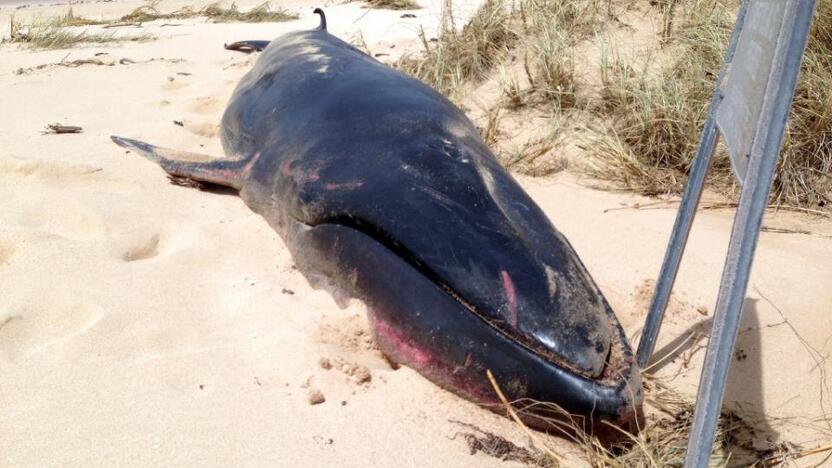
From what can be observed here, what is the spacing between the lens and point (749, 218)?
58.9 inches

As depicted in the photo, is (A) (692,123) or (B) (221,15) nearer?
(A) (692,123)

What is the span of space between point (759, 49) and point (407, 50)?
183 inches

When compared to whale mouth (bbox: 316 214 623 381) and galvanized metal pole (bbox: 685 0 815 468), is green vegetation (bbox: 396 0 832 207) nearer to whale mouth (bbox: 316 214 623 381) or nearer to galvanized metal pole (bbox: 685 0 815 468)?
whale mouth (bbox: 316 214 623 381)

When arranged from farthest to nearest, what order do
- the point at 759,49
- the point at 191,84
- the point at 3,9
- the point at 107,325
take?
the point at 3,9, the point at 191,84, the point at 107,325, the point at 759,49

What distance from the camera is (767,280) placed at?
3158 mm

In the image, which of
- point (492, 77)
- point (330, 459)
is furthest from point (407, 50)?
point (330, 459)

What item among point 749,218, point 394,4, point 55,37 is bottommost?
point 55,37

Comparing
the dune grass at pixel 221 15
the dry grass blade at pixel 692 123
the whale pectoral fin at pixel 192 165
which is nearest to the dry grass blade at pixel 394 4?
the dune grass at pixel 221 15

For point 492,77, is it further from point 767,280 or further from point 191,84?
point 767,280

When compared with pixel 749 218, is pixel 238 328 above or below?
below

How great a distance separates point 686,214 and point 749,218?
87 cm

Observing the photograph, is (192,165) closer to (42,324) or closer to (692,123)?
(42,324)

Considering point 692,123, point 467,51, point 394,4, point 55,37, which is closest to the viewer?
point 692,123

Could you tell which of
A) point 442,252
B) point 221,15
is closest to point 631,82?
point 442,252
